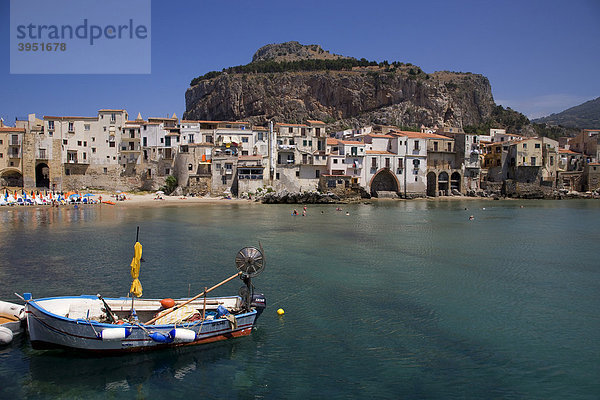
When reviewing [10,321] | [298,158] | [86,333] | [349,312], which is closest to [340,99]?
[298,158]

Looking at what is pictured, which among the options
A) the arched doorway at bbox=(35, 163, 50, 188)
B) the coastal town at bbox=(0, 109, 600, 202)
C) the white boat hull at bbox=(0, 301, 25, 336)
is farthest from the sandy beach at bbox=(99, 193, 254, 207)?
the white boat hull at bbox=(0, 301, 25, 336)

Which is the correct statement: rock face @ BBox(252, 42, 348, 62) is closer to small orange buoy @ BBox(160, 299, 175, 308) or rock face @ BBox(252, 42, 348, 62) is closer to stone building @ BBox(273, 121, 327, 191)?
stone building @ BBox(273, 121, 327, 191)

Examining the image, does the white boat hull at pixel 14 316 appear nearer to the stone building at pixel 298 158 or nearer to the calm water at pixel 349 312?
the calm water at pixel 349 312

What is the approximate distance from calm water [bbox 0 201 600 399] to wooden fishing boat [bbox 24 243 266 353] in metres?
0.42

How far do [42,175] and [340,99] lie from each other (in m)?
84.8

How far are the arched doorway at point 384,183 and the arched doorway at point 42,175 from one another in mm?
51822

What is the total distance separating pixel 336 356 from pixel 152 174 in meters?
62.5

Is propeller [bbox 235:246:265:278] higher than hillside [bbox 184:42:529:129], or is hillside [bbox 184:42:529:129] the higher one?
hillside [bbox 184:42:529:129]

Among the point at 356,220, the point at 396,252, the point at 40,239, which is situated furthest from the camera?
the point at 356,220

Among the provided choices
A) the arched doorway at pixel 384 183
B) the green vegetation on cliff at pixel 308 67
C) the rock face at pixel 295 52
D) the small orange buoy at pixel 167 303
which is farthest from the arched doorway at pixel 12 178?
the rock face at pixel 295 52

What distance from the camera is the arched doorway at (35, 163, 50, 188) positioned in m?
66.0

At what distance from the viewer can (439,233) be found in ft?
117

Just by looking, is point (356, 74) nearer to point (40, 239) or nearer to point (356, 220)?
point (356, 220)

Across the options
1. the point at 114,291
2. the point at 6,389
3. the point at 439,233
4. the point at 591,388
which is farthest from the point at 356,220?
the point at 6,389
